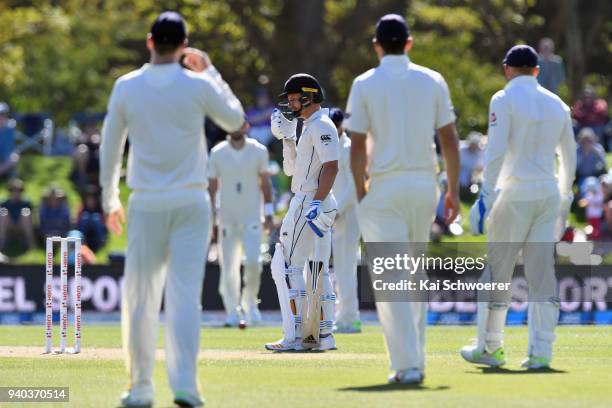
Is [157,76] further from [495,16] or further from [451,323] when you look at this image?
[495,16]

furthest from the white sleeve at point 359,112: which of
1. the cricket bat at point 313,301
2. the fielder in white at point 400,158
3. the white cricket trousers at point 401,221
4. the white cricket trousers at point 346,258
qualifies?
the white cricket trousers at point 346,258

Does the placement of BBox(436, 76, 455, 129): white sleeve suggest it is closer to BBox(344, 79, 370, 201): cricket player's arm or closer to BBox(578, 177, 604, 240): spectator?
BBox(344, 79, 370, 201): cricket player's arm

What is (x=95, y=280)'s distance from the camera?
22781 mm

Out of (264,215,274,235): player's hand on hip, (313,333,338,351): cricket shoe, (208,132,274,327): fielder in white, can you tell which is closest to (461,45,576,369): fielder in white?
(313,333,338,351): cricket shoe

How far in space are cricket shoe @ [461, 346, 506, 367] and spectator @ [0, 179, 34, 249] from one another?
54.5 feet

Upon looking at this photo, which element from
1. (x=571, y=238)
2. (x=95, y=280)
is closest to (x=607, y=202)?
(x=571, y=238)

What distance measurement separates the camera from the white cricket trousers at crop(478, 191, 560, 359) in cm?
1154

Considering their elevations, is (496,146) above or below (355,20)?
below

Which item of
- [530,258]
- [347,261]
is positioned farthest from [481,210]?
[347,261]

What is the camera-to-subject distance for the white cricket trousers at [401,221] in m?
10.4

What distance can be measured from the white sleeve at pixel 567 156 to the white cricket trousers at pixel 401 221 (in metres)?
1.65

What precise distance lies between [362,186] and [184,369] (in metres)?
1.93

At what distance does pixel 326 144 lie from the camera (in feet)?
43.9

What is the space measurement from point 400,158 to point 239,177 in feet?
30.0
